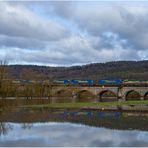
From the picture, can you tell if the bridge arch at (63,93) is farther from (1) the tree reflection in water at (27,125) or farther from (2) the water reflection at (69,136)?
(2) the water reflection at (69,136)

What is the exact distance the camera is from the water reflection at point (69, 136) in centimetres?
2257

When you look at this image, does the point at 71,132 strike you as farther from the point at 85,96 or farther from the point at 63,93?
the point at 85,96

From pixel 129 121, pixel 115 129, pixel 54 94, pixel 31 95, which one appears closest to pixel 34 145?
pixel 115 129

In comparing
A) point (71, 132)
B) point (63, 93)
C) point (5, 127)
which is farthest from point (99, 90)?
point (71, 132)

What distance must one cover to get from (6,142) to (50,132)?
5.44 metres

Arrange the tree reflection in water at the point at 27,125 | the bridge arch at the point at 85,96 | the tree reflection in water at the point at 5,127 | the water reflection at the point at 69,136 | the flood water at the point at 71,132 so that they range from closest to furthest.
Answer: the water reflection at the point at 69,136, the flood water at the point at 71,132, the tree reflection in water at the point at 5,127, the tree reflection in water at the point at 27,125, the bridge arch at the point at 85,96

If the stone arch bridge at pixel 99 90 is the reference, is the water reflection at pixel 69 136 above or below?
below

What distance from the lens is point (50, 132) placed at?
91.2ft

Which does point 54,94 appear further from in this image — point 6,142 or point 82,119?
point 6,142

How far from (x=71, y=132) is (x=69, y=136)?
208 centimetres

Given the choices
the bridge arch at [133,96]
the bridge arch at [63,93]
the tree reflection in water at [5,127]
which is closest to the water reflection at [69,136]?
the tree reflection in water at [5,127]

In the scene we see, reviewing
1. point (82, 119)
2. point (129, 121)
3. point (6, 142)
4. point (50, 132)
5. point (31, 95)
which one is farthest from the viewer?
point (31, 95)

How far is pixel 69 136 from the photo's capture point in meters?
25.6

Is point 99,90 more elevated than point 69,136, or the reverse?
point 99,90
